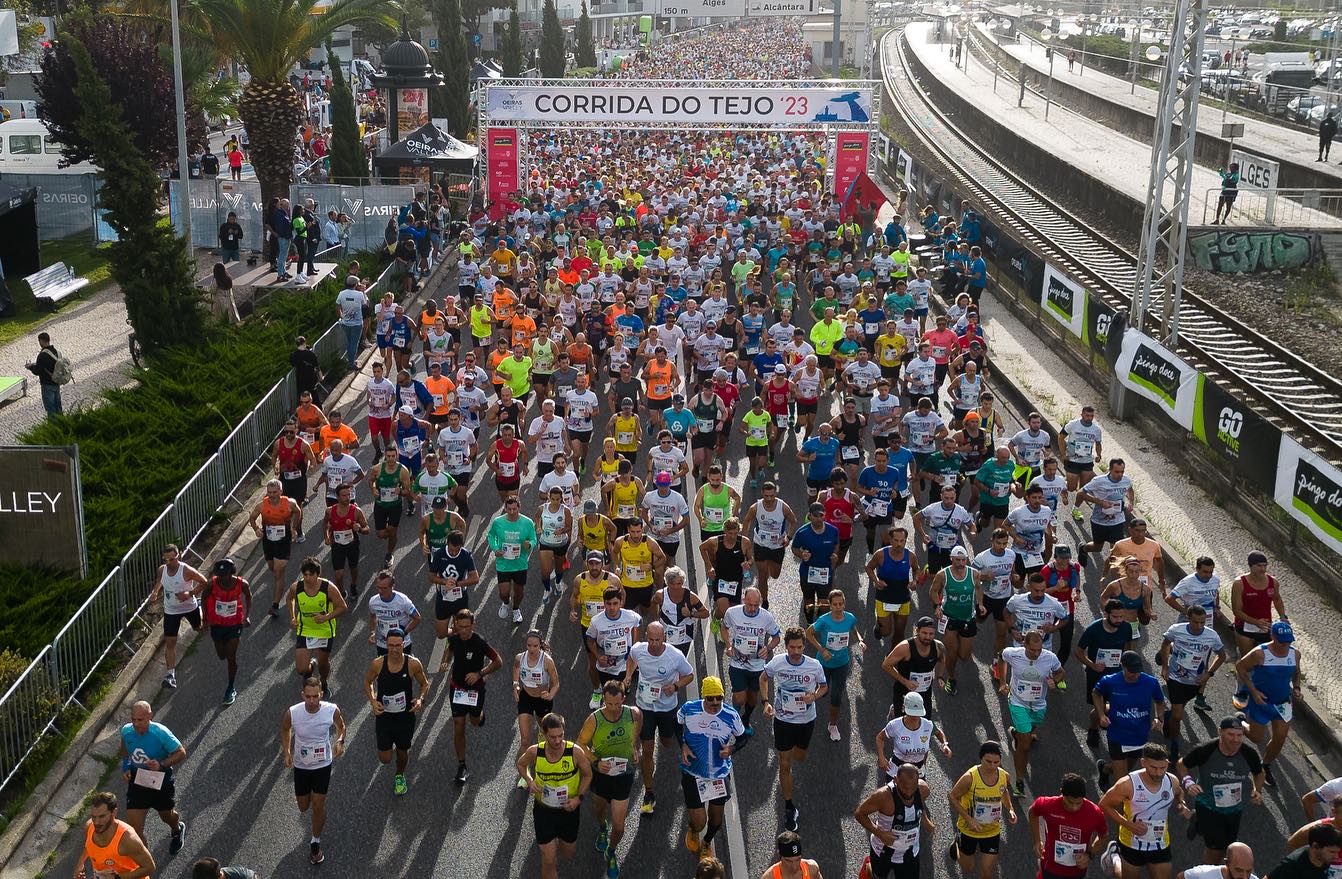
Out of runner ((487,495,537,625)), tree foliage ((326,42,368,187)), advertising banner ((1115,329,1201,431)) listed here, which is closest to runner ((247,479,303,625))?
runner ((487,495,537,625))

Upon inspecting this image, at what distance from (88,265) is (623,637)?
25181 millimetres

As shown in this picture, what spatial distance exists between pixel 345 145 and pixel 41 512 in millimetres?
25051

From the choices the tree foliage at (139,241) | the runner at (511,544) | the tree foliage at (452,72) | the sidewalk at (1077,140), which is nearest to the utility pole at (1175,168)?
the sidewalk at (1077,140)

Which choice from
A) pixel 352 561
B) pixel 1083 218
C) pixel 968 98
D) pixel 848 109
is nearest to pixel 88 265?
pixel 848 109

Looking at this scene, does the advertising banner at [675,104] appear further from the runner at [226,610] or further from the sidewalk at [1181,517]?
the runner at [226,610]

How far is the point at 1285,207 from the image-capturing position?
1379 inches

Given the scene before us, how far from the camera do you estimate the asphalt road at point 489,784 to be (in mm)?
9922

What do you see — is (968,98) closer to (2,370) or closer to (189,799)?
(2,370)

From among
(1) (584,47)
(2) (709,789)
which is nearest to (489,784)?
(2) (709,789)

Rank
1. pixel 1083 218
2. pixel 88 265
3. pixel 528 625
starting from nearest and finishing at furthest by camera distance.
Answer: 1. pixel 528 625
2. pixel 88 265
3. pixel 1083 218

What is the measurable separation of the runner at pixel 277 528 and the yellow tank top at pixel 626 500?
3.08 metres

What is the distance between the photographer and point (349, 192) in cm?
3288

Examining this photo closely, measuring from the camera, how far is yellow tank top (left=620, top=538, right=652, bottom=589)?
1255 cm

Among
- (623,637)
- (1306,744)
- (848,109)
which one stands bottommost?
(1306,744)
